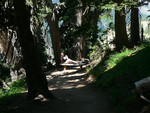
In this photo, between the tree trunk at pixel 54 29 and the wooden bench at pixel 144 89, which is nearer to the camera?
the wooden bench at pixel 144 89

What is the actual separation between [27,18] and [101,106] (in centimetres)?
420

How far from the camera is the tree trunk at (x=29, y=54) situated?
6.32 m

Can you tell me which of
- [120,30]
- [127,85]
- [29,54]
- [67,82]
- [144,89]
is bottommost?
[67,82]

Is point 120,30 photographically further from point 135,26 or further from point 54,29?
point 54,29

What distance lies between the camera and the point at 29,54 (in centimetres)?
651

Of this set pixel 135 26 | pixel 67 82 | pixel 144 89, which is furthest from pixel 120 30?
pixel 144 89

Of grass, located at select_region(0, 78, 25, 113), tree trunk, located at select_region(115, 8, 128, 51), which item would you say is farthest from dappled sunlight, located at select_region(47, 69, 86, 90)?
tree trunk, located at select_region(115, 8, 128, 51)

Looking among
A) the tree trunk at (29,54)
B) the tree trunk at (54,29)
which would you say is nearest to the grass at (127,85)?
the tree trunk at (29,54)

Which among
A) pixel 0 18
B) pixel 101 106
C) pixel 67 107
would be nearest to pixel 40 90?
pixel 67 107

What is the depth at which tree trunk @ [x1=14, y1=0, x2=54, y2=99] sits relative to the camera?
6324mm

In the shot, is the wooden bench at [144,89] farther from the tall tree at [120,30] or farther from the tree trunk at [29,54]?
the tall tree at [120,30]

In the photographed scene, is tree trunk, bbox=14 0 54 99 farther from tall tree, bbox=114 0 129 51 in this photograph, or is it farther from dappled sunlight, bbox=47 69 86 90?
tall tree, bbox=114 0 129 51

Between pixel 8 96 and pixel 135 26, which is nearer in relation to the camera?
pixel 8 96

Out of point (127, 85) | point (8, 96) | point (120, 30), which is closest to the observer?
point (127, 85)
